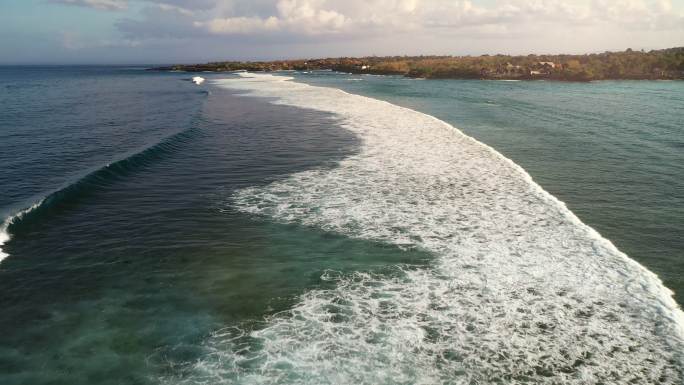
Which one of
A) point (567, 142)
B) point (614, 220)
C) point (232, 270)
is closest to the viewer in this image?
point (232, 270)

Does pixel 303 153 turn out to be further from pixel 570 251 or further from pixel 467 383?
pixel 467 383

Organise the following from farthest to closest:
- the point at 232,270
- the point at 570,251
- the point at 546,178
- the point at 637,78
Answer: the point at 637,78
the point at 546,178
the point at 570,251
the point at 232,270

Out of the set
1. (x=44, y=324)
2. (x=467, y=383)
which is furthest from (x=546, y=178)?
(x=44, y=324)

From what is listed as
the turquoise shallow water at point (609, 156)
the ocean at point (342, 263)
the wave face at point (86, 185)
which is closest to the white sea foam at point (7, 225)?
the wave face at point (86, 185)

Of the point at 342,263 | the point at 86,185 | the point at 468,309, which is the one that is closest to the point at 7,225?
the point at 86,185

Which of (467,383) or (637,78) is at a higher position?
(637,78)

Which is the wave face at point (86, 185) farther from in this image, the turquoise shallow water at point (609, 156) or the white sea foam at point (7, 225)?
the turquoise shallow water at point (609, 156)

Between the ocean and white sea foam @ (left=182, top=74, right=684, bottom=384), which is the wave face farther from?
white sea foam @ (left=182, top=74, right=684, bottom=384)
